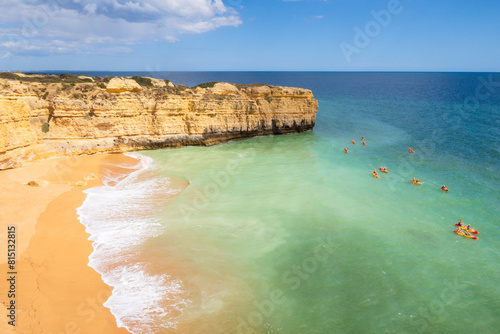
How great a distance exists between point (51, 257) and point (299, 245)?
37.7 feet

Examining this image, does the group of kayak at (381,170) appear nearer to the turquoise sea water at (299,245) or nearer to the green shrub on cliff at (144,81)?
the turquoise sea water at (299,245)

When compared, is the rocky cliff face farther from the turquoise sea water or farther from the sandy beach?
the turquoise sea water

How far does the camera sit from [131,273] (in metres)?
11.7

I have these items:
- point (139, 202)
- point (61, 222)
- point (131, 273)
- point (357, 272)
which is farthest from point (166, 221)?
point (357, 272)

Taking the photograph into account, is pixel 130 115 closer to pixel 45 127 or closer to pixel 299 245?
pixel 45 127

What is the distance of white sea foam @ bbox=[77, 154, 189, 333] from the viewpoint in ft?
32.4

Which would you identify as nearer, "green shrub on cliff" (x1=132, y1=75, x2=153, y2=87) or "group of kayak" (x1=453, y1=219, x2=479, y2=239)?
"group of kayak" (x1=453, y1=219, x2=479, y2=239)

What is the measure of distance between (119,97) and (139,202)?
45.9ft

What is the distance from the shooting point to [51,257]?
40.0 feet

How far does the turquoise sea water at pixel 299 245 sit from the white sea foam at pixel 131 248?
64 millimetres

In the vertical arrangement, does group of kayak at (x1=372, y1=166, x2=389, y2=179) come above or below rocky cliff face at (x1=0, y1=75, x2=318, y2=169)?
below

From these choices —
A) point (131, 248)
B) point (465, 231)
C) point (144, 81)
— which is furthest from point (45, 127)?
point (465, 231)

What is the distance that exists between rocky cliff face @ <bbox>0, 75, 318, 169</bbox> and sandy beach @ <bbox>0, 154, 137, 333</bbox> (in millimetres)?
3636

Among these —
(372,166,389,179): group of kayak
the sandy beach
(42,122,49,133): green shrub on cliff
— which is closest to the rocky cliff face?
(42,122,49,133): green shrub on cliff
